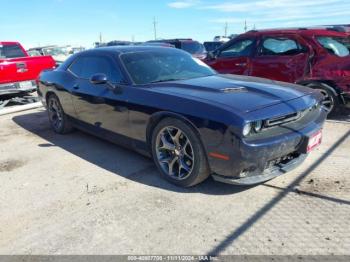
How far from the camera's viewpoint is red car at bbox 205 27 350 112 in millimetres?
6195

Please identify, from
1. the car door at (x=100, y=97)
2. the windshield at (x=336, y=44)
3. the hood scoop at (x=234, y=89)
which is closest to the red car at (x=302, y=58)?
the windshield at (x=336, y=44)

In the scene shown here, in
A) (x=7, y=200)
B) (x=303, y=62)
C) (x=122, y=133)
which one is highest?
(x=303, y=62)

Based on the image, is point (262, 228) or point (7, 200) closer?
point (262, 228)

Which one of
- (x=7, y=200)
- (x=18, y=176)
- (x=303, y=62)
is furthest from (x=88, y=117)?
(x=303, y=62)

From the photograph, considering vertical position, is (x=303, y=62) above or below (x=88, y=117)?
above

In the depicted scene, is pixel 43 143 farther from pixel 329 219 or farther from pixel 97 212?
pixel 329 219

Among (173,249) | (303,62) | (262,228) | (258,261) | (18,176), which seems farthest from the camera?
(303,62)

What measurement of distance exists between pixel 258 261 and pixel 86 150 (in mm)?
3406

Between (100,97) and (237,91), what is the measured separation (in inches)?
75.5

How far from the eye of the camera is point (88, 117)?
17.0ft

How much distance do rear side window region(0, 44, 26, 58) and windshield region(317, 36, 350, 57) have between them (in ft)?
25.9

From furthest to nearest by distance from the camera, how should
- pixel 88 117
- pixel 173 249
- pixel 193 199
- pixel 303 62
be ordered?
pixel 303 62
pixel 88 117
pixel 193 199
pixel 173 249

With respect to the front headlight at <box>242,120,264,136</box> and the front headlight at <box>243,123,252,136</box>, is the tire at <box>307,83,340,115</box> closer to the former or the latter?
the front headlight at <box>242,120,264,136</box>

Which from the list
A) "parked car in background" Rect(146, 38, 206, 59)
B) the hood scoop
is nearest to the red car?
the hood scoop
